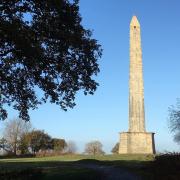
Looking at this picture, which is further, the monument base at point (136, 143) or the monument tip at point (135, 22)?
the monument tip at point (135, 22)

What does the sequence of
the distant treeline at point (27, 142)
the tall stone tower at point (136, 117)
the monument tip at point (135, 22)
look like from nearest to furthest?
the tall stone tower at point (136, 117) → the monument tip at point (135, 22) → the distant treeline at point (27, 142)

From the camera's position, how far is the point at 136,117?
168 feet

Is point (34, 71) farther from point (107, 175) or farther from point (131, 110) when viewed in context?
point (131, 110)

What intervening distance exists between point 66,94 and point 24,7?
553 cm

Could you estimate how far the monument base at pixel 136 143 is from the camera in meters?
51.6

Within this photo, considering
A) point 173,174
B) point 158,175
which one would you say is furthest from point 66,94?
point 173,174

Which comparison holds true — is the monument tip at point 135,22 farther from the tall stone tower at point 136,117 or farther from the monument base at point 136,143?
the monument base at point 136,143

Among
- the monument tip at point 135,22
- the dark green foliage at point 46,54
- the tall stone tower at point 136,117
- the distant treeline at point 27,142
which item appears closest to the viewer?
the dark green foliage at point 46,54

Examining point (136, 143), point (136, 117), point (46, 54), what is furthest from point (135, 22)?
point (46, 54)

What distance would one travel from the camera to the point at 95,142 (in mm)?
85938

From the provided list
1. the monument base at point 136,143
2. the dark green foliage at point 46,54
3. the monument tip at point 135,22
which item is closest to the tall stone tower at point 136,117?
the monument base at point 136,143

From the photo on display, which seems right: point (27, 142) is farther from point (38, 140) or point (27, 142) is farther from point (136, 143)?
point (136, 143)

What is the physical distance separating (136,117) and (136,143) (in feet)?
10.1

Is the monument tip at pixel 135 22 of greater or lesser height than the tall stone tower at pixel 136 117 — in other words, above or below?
above
